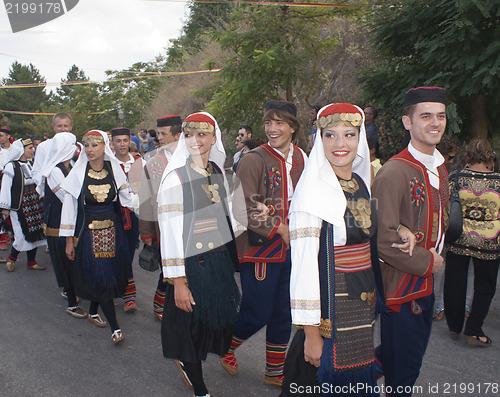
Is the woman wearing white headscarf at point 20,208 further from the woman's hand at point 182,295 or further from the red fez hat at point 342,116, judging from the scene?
the red fez hat at point 342,116

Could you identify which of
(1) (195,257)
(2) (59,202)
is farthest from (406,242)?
(2) (59,202)

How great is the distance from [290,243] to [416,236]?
88 centimetres

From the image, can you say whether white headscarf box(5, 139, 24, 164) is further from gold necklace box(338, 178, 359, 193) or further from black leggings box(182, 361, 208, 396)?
gold necklace box(338, 178, 359, 193)

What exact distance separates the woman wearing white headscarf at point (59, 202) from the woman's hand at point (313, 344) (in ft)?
12.8

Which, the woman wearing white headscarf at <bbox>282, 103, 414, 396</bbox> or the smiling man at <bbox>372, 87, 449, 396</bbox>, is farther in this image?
the smiling man at <bbox>372, 87, 449, 396</bbox>

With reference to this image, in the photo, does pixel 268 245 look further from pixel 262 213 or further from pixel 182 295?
pixel 182 295

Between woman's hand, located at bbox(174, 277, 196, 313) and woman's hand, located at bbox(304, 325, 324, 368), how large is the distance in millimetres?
1075

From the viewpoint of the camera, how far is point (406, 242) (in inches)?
101

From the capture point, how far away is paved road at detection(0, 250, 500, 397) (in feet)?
12.0

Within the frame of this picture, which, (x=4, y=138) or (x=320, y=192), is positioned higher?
(x=4, y=138)

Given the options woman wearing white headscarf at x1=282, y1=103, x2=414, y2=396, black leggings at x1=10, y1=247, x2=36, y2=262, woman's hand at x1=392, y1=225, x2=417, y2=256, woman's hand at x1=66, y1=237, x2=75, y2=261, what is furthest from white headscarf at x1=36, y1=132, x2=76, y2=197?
woman's hand at x1=392, y1=225, x2=417, y2=256

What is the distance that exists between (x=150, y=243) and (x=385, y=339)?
8.42 ft

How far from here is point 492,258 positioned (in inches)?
166

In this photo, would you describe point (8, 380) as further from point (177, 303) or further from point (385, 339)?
point (385, 339)
